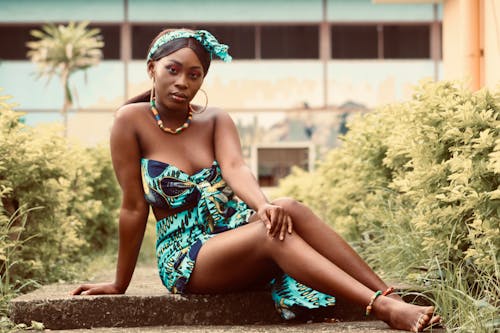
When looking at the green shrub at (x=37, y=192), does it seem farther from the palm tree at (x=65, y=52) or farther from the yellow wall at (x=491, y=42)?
the palm tree at (x=65, y=52)

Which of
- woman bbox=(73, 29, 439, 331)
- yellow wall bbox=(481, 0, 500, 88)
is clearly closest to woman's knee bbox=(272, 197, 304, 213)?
woman bbox=(73, 29, 439, 331)

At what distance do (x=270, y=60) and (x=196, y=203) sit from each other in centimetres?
1937

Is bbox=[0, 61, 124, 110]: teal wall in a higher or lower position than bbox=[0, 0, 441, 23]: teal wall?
lower

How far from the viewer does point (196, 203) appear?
13.9 feet

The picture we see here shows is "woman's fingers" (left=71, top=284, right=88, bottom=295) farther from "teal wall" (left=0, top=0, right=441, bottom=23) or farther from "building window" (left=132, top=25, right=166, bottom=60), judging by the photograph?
"building window" (left=132, top=25, right=166, bottom=60)

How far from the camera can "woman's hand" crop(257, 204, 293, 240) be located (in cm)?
372

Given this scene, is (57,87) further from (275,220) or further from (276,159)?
(275,220)

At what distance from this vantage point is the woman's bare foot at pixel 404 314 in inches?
139

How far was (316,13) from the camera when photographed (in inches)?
918

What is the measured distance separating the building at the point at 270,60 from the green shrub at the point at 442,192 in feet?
55.6

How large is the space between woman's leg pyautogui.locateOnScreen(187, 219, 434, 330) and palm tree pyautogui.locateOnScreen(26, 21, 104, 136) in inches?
780

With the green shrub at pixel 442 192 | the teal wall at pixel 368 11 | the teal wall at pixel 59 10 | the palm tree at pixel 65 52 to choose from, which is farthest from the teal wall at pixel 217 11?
the green shrub at pixel 442 192

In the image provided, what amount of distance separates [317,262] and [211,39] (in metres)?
1.32

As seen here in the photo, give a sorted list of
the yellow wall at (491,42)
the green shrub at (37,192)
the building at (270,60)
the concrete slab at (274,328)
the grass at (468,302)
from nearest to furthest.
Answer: the grass at (468,302), the concrete slab at (274,328), the green shrub at (37,192), the yellow wall at (491,42), the building at (270,60)
